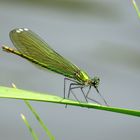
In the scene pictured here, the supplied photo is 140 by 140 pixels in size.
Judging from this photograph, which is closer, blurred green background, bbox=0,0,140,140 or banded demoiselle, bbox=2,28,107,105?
banded demoiselle, bbox=2,28,107,105

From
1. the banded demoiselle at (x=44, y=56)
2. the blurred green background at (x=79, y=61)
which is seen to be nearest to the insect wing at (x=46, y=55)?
the banded demoiselle at (x=44, y=56)

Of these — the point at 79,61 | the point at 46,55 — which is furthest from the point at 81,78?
the point at 79,61

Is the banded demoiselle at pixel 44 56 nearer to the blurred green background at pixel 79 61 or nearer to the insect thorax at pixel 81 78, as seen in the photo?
the insect thorax at pixel 81 78

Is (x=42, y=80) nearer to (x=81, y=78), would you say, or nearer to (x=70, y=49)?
(x=70, y=49)

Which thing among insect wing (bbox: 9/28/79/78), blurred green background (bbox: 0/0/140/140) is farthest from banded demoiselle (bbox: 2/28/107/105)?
blurred green background (bbox: 0/0/140/140)

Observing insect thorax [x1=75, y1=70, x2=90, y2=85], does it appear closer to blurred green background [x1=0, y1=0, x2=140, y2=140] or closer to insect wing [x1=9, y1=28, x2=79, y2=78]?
insect wing [x1=9, y1=28, x2=79, y2=78]
